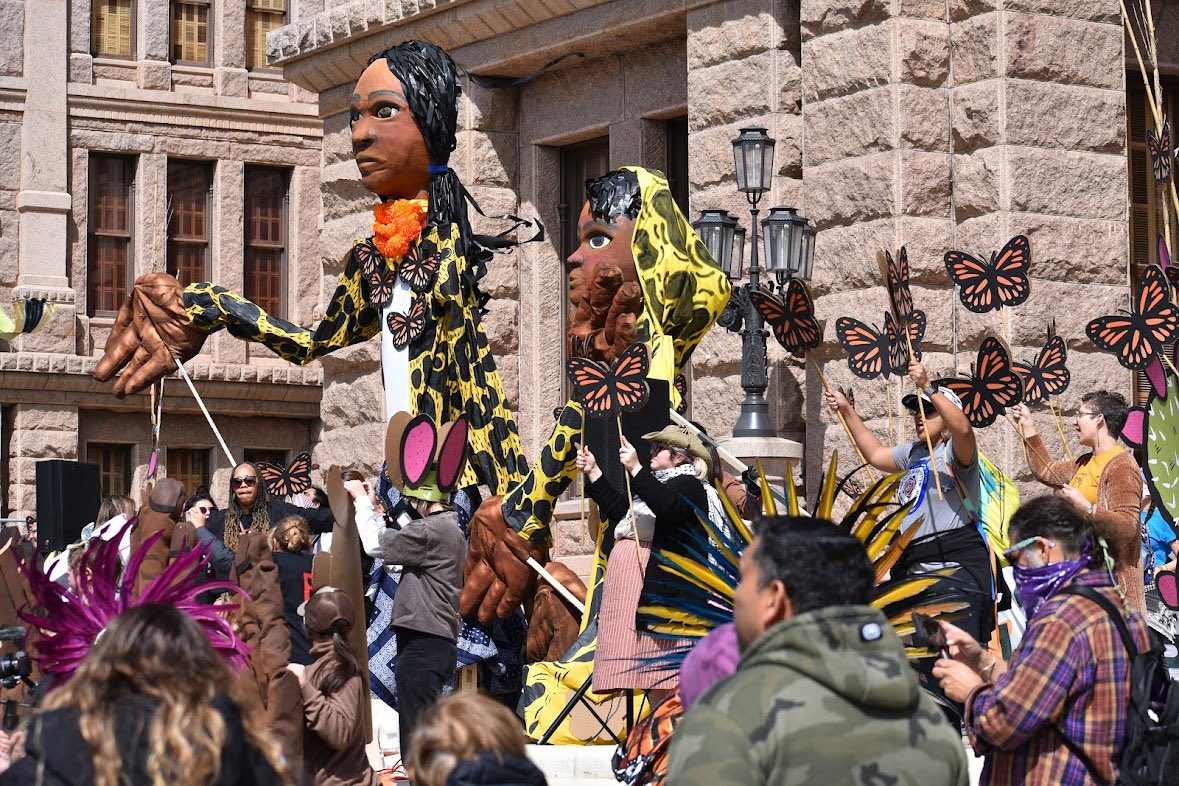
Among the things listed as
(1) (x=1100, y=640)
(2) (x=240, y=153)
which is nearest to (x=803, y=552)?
(1) (x=1100, y=640)

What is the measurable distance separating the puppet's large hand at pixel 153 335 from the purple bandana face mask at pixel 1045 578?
246 inches

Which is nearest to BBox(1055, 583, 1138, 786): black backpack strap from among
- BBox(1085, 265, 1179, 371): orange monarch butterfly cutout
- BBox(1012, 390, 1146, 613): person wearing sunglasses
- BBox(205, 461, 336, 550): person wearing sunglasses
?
BBox(1012, 390, 1146, 613): person wearing sunglasses


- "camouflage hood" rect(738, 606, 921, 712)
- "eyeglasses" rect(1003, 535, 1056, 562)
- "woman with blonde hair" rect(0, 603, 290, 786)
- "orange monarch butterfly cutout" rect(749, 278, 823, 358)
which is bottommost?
"woman with blonde hair" rect(0, 603, 290, 786)

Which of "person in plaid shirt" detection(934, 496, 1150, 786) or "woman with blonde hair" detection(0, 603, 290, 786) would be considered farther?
"person in plaid shirt" detection(934, 496, 1150, 786)

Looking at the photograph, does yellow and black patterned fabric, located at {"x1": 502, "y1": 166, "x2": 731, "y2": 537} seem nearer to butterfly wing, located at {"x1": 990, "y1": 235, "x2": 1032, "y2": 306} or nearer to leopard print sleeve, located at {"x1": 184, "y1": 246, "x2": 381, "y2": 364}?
butterfly wing, located at {"x1": 990, "y1": 235, "x2": 1032, "y2": 306}

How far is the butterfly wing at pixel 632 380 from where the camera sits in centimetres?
768

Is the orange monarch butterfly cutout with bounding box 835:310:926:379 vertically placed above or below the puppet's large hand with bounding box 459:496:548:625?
above

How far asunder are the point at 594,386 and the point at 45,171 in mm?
15653

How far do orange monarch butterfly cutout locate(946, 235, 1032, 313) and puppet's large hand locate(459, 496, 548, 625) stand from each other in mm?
2106

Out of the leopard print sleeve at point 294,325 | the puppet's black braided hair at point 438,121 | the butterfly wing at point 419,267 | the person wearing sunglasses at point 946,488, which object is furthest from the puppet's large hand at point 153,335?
the person wearing sunglasses at point 946,488

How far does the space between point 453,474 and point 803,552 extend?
541 centimetres

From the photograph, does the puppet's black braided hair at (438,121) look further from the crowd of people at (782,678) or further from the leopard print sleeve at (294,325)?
the crowd of people at (782,678)

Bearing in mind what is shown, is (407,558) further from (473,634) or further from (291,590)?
(291,590)

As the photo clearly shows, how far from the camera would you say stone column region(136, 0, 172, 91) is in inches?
900
